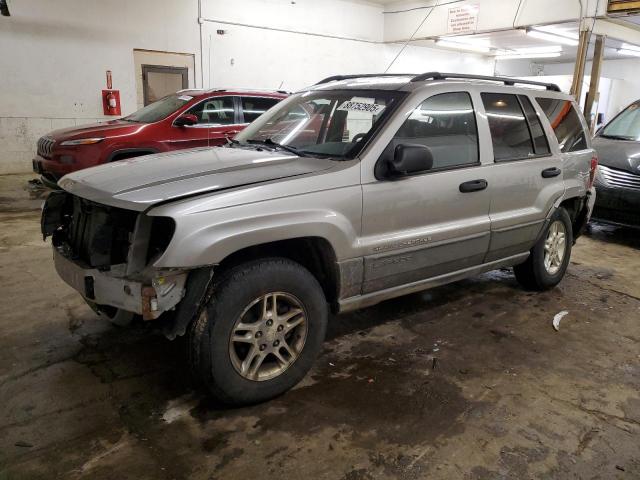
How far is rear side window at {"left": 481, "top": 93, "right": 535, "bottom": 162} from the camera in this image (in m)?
3.72

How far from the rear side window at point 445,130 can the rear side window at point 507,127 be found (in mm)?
222

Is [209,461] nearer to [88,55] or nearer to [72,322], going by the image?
[72,322]

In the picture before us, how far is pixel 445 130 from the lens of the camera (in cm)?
344

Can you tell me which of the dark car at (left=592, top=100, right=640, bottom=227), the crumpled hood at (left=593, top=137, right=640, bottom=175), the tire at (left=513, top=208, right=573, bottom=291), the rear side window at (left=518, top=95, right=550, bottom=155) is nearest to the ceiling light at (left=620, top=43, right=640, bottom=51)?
the dark car at (left=592, top=100, right=640, bottom=227)

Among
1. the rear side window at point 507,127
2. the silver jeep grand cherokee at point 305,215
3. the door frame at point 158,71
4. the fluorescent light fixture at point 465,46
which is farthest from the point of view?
the fluorescent light fixture at point 465,46

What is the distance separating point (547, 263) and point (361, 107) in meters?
2.40

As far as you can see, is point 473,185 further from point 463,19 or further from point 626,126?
point 463,19

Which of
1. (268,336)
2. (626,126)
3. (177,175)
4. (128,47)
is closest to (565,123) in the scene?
(268,336)

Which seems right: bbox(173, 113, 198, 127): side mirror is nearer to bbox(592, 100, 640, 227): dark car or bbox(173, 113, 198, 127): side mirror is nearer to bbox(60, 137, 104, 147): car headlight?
bbox(60, 137, 104, 147): car headlight

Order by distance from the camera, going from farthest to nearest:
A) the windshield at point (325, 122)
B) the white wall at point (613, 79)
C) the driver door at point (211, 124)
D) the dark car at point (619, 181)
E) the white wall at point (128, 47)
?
the white wall at point (613, 79) < the white wall at point (128, 47) < the driver door at point (211, 124) < the dark car at point (619, 181) < the windshield at point (325, 122)

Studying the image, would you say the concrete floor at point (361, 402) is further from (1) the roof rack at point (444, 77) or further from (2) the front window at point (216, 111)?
(2) the front window at point (216, 111)

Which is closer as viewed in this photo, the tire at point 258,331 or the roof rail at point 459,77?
the tire at point 258,331

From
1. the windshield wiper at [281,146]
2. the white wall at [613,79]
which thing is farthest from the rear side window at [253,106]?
the white wall at [613,79]

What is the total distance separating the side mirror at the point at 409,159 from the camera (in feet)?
9.57
